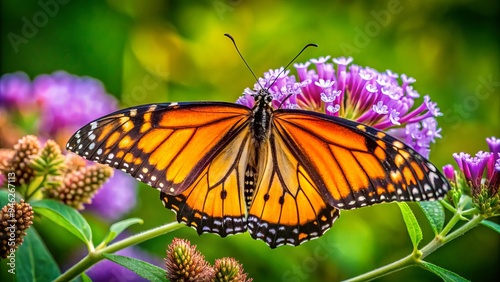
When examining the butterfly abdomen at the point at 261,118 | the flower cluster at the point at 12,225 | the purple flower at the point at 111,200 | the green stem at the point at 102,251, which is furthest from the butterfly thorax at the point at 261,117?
the purple flower at the point at 111,200

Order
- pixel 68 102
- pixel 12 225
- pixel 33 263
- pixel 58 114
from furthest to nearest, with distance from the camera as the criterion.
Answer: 1. pixel 68 102
2. pixel 58 114
3. pixel 33 263
4. pixel 12 225

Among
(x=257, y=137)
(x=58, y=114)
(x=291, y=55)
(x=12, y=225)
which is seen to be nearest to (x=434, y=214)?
(x=257, y=137)

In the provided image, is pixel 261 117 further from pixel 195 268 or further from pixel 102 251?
pixel 102 251

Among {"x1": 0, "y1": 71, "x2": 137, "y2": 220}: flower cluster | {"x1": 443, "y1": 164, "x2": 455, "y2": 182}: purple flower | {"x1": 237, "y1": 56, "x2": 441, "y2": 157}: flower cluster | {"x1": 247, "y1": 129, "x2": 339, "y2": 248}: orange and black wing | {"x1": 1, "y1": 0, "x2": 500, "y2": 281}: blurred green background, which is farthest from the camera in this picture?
{"x1": 1, "y1": 0, "x2": 500, "y2": 281}: blurred green background

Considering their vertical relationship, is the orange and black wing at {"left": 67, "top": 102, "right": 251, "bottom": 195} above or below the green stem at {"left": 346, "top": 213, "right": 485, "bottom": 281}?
above

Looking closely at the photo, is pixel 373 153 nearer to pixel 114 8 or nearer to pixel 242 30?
pixel 242 30

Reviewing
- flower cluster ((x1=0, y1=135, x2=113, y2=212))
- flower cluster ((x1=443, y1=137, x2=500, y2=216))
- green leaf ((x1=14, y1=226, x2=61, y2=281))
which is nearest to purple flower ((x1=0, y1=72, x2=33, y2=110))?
flower cluster ((x1=0, y1=135, x2=113, y2=212))

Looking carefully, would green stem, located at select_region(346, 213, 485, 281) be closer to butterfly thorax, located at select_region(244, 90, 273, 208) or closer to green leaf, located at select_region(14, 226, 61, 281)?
butterfly thorax, located at select_region(244, 90, 273, 208)

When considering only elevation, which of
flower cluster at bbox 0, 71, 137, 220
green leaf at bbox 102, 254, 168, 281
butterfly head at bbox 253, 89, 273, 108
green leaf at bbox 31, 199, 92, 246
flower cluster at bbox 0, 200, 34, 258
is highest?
flower cluster at bbox 0, 71, 137, 220
